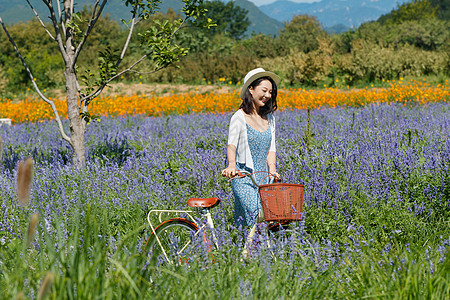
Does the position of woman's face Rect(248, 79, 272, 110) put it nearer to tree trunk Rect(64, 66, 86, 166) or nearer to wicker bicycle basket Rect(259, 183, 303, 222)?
wicker bicycle basket Rect(259, 183, 303, 222)

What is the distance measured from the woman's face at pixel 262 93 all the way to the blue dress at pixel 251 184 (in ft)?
0.72

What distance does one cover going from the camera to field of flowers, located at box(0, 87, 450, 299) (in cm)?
197

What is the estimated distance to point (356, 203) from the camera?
3807 mm

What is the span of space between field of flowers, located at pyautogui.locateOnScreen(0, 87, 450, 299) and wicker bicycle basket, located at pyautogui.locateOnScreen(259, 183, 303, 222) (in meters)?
0.24

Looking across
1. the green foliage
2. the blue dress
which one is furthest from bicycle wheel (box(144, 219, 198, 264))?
the green foliage

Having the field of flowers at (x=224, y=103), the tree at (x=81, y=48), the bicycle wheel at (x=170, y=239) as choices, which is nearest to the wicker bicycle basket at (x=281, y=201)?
the bicycle wheel at (x=170, y=239)

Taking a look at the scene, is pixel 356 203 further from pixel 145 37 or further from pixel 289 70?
pixel 289 70

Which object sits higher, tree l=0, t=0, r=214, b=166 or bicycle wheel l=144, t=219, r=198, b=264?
tree l=0, t=0, r=214, b=166

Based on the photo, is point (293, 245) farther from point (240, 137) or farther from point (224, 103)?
point (224, 103)

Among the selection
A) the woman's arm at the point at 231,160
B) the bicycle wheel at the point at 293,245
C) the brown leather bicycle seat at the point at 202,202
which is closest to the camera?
the bicycle wheel at the point at 293,245

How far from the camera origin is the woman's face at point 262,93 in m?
3.15

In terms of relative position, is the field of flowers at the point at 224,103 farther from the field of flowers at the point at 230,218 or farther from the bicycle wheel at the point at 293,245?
the bicycle wheel at the point at 293,245

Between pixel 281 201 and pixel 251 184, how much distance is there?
1.89 ft

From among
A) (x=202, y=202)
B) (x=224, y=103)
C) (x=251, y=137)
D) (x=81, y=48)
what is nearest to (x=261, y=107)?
(x=251, y=137)
